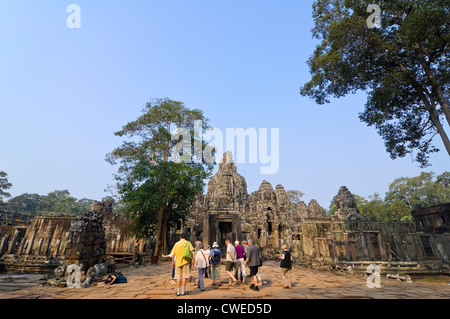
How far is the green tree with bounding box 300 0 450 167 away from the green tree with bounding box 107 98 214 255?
1103cm

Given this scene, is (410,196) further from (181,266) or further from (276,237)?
(181,266)

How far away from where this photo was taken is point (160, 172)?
17.2m

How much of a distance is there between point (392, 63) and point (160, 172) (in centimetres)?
1780

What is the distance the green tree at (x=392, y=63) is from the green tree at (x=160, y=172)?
434 inches

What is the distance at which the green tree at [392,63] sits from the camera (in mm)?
10680

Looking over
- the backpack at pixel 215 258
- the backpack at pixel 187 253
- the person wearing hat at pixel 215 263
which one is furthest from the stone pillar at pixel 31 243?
the backpack at pixel 187 253

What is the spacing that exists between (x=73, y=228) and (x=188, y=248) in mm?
6409

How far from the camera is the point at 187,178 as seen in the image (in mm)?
17328

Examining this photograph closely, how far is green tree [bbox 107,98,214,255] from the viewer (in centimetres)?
1697

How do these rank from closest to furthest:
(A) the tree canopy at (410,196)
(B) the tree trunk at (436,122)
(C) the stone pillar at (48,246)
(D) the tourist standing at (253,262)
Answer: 1. (D) the tourist standing at (253,262)
2. (B) the tree trunk at (436,122)
3. (C) the stone pillar at (48,246)
4. (A) the tree canopy at (410,196)

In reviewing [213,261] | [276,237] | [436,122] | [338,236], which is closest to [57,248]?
[213,261]

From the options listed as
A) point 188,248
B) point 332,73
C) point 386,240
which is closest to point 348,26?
point 332,73

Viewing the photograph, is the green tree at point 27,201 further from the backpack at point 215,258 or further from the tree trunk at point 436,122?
the tree trunk at point 436,122

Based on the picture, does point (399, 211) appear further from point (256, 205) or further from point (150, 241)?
point (150, 241)
